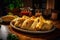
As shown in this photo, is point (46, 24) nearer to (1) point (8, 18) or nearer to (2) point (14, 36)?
(2) point (14, 36)

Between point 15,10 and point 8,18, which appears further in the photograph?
point 15,10

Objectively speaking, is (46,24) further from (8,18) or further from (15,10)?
(15,10)

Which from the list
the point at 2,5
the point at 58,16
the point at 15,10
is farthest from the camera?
the point at 2,5

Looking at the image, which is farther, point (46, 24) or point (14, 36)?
point (46, 24)

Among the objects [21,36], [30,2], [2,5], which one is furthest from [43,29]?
[2,5]

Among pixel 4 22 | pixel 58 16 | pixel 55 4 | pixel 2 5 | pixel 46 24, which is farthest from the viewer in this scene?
pixel 2 5

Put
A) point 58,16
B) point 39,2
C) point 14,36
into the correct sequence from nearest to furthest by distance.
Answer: point 14,36 < point 58,16 < point 39,2

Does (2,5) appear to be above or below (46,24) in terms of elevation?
below

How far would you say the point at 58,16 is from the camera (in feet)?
5.32

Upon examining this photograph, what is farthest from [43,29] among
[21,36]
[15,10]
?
[15,10]

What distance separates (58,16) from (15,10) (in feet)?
1.79

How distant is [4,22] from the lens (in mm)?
1386

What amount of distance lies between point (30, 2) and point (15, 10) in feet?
3.11

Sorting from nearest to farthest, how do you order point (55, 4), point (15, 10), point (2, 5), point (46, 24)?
point (46, 24)
point (15, 10)
point (55, 4)
point (2, 5)
